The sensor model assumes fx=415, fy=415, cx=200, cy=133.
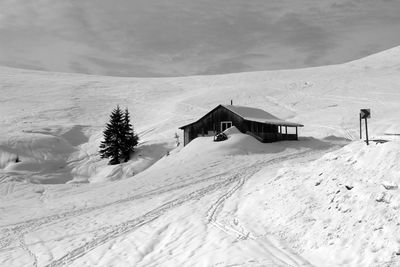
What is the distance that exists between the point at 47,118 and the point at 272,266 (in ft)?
218

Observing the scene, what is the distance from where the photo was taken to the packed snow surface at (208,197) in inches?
437

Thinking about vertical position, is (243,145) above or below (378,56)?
below

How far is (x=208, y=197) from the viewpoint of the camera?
20.4 metres

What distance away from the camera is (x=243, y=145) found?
120 feet

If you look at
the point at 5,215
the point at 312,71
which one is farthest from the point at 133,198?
the point at 312,71

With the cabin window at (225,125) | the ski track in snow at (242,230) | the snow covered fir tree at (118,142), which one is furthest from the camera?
the snow covered fir tree at (118,142)

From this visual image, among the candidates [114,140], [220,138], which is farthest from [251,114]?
[114,140]

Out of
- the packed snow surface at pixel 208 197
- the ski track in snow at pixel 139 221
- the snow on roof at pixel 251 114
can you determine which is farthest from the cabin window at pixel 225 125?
the ski track in snow at pixel 139 221

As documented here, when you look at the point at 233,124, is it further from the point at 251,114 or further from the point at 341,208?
the point at 341,208

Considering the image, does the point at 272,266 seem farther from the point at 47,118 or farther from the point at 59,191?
the point at 47,118

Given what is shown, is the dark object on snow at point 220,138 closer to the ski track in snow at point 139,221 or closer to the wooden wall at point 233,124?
the wooden wall at point 233,124

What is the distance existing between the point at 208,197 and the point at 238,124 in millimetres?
21859

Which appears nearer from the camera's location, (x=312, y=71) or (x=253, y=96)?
(x=253, y=96)

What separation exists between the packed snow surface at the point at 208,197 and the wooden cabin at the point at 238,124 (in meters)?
1.78
